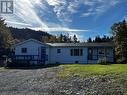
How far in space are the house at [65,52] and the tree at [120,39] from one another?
355cm

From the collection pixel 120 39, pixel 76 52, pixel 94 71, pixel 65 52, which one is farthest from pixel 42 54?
pixel 94 71

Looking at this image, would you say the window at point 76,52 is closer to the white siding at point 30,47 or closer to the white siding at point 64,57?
the white siding at point 64,57

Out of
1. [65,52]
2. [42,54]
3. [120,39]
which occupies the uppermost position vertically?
[120,39]

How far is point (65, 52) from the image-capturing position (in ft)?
186

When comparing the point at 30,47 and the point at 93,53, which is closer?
the point at 30,47

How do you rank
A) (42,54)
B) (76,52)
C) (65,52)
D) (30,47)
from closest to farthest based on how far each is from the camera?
(42,54) < (30,47) < (65,52) < (76,52)

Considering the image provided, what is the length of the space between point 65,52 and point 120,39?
9.66m

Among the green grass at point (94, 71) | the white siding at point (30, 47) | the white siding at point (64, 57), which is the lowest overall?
the green grass at point (94, 71)

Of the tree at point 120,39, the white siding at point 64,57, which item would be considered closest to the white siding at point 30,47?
the white siding at point 64,57

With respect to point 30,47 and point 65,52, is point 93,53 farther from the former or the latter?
point 30,47

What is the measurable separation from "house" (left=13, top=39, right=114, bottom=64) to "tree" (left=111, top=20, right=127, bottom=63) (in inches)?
140

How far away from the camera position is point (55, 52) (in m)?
57.0

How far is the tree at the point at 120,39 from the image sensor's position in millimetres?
50750

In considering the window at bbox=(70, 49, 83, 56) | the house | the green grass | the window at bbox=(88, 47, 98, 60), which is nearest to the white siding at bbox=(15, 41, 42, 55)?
the house
